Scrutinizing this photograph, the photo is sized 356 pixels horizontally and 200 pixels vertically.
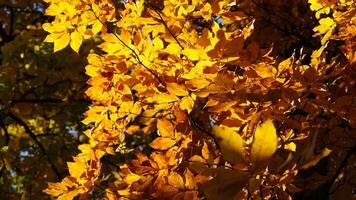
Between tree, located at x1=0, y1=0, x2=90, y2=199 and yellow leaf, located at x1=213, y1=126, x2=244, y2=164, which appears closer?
yellow leaf, located at x1=213, y1=126, x2=244, y2=164

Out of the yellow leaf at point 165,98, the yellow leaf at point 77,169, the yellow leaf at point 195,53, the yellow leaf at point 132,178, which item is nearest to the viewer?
the yellow leaf at point 195,53

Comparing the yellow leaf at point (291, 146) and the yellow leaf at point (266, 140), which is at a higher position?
the yellow leaf at point (266, 140)

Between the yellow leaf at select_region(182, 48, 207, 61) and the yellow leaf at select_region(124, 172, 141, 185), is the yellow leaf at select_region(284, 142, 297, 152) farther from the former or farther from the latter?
the yellow leaf at select_region(124, 172, 141, 185)

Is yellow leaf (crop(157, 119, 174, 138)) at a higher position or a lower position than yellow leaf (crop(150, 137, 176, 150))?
higher

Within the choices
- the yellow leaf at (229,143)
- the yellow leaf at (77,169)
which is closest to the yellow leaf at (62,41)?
the yellow leaf at (77,169)

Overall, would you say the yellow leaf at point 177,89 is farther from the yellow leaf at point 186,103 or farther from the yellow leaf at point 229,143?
the yellow leaf at point 229,143

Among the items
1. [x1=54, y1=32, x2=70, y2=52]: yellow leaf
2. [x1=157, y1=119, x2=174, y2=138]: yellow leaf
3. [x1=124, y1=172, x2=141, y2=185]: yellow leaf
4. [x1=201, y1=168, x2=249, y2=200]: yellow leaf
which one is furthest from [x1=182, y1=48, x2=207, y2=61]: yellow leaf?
[x1=201, y1=168, x2=249, y2=200]: yellow leaf
